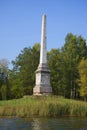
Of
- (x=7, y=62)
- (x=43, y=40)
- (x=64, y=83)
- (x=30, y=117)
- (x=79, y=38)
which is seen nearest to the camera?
(x=30, y=117)

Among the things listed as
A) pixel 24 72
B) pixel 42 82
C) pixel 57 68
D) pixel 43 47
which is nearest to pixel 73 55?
pixel 57 68

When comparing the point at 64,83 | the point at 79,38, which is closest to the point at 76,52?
the point at 79,38

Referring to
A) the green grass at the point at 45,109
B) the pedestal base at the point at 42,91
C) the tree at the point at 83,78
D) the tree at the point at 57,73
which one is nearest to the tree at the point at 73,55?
the tree at the point at 57,73

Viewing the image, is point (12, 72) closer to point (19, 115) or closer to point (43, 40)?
point (43, 40)

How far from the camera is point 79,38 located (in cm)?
5938

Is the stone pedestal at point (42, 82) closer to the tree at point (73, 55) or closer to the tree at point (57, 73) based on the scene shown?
the tree at point (57, 73)

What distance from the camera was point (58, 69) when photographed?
5697cm

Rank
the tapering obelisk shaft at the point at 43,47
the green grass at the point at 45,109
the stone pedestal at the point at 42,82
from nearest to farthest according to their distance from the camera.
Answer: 1. the green grass at the point at 45,109
2. the stone pedestal at the point at 42,82
3. the tapering obelisk shaft at the point at 43,47

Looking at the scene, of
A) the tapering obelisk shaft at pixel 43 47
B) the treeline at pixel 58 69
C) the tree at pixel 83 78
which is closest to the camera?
the tapering obelisk shaft at pixel 43 47

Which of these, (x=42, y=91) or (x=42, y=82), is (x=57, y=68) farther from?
(x=42, y=91)

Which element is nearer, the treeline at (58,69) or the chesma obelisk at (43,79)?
the chesma obelisk at (43,79)

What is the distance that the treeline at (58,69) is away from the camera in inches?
2203

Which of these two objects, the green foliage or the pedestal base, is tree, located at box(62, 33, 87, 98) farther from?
the pedestal base

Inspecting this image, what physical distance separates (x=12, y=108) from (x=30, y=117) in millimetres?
2509
